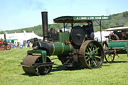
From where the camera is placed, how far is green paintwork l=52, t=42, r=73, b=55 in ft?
30.0

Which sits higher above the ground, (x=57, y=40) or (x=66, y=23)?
(x=66, y=23)

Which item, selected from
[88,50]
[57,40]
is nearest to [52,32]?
[57,40]

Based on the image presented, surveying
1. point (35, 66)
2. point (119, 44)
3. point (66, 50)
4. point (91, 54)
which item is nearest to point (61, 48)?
point (66, 50)

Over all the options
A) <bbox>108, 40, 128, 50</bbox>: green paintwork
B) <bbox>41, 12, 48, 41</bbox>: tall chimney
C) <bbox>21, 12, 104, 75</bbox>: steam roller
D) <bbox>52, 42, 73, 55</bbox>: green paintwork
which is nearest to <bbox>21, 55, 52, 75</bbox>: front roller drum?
<bbox>21, 12, 104, 75</bbox>: steam roller

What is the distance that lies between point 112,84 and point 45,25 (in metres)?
4.05

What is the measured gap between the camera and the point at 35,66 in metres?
8.05

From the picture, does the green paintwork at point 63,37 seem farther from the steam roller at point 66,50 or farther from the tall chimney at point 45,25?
the tall chimney at point 45,25

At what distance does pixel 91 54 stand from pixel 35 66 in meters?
2.79

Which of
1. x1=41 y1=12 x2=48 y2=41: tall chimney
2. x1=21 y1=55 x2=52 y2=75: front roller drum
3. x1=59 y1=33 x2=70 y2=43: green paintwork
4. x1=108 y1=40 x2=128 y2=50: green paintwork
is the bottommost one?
x1=21 y1=55 x2=52 y2=75: front roller drum

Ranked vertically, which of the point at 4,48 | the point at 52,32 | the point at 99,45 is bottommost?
the point at 4,48

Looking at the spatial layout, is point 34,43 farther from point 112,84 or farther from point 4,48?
point 4,48

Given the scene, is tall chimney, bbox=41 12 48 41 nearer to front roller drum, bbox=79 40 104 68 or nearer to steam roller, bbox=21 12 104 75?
steam roller, bbox=21 12 104 75

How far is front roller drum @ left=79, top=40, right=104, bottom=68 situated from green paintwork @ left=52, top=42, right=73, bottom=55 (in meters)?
0.49

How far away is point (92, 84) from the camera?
644 centimetres
